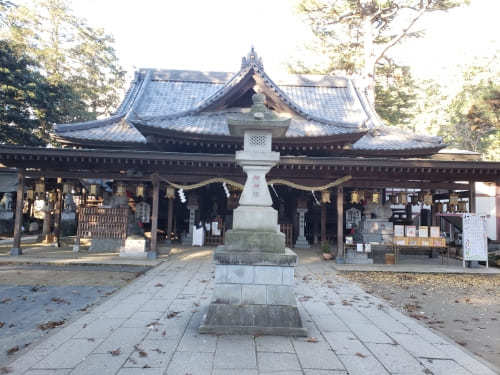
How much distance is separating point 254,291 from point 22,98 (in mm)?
22632

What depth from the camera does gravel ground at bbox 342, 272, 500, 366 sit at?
4890 mm

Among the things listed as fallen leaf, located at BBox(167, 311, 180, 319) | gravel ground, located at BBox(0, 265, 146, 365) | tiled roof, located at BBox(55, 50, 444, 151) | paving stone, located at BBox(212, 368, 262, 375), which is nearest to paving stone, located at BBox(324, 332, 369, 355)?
paving stone, located at BBox(212, 368, 262, 375)

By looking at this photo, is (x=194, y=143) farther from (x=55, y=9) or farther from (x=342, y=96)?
(x=55, y=9)

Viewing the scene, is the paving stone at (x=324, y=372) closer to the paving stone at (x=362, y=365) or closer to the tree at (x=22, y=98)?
the paving stone at (x=362, y=365)

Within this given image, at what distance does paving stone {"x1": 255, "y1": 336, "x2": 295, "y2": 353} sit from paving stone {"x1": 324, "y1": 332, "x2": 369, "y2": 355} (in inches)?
25.0

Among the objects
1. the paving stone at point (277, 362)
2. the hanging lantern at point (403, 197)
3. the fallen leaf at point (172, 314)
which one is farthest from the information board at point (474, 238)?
the fallen leaf at point (172, 314)

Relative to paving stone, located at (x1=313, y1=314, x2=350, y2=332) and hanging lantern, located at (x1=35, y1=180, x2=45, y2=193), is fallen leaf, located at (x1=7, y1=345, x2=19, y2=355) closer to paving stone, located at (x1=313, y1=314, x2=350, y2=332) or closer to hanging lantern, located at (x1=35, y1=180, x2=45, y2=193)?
paving stone, located at (x1=313, y1=314, x2=350, y2=332)

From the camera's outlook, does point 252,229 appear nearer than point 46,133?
Yes

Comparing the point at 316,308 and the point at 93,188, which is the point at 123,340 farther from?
the point at 93,188

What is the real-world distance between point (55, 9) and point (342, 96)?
28.1 metres

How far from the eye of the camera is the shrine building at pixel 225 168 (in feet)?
36.6

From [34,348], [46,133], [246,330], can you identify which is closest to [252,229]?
[246,330]

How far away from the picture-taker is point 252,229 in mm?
4867

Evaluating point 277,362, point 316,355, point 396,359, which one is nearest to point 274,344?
point 277,362
